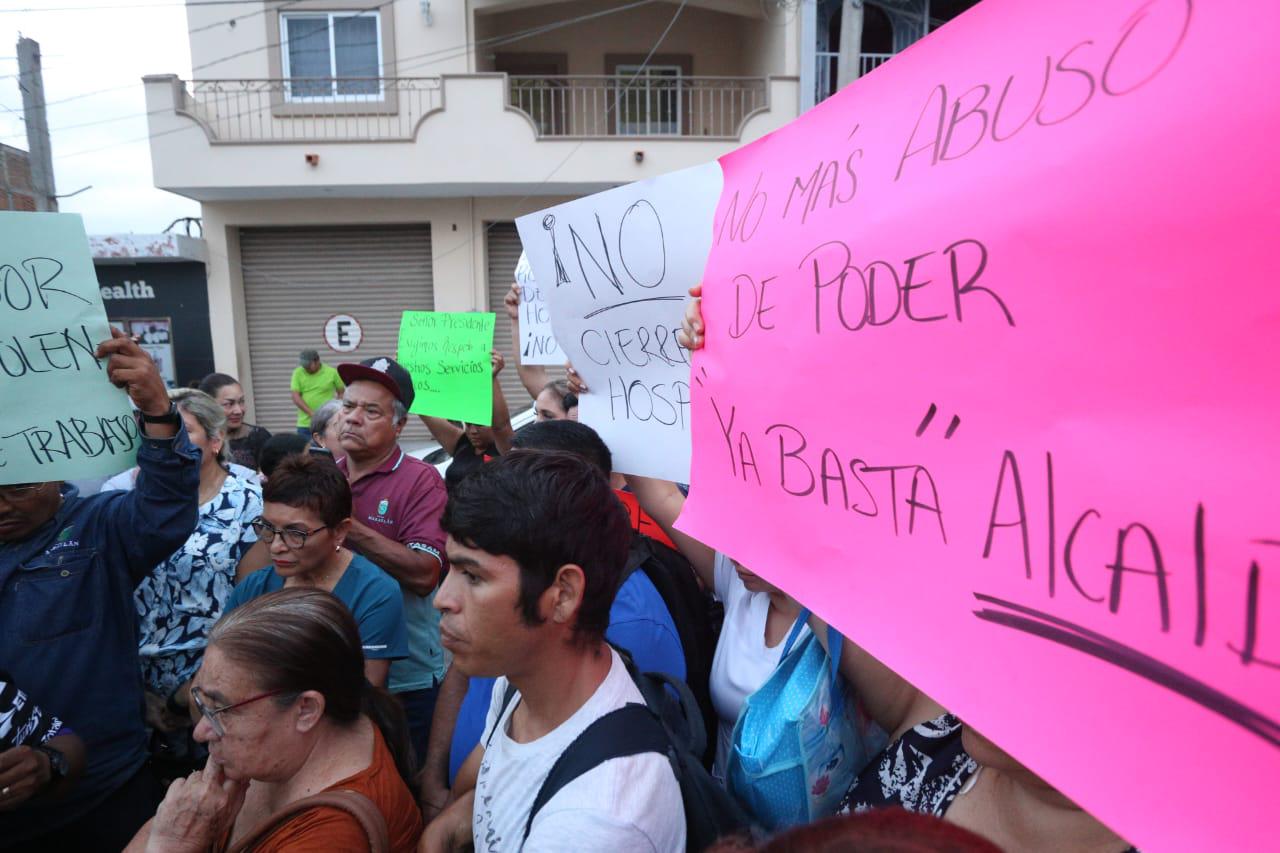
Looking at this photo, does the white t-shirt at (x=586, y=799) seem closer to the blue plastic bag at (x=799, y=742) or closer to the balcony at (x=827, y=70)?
the blue plastic bag at (x=799, y=742)

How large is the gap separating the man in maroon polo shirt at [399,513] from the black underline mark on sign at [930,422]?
2027 millimetres

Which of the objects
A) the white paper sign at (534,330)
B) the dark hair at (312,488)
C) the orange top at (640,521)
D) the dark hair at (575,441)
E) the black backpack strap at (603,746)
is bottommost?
the black backpack strap at (603,746)

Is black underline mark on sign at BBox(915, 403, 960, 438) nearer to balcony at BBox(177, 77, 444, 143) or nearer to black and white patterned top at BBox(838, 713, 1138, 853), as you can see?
black and white patterned top at BBox(838, 713, 1138, 853)

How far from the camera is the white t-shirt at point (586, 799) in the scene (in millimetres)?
1200

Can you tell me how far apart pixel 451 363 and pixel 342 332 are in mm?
10315

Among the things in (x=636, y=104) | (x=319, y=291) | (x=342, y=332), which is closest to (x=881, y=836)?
(x=342, y=332)

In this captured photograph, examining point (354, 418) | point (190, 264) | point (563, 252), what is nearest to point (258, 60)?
point (190, 264)

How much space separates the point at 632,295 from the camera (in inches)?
83.8

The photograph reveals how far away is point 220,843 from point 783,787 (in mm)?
1161

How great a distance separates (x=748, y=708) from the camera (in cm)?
155

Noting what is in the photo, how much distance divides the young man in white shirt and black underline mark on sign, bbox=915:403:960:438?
652 millimetres

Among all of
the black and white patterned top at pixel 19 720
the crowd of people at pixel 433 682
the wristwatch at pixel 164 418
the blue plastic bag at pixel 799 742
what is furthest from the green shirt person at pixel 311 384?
the blue plastic bag at pixel 799 742

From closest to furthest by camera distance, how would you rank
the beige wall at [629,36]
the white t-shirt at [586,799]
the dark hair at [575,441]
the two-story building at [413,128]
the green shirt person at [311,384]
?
the white t-shirt at [586,799] → the dark hair at [575,441] → the green shirt person at [311,384] → the two-story building at [413,128] → the beige wall at [629,36]

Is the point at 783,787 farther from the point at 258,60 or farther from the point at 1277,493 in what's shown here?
the point at 258,60
